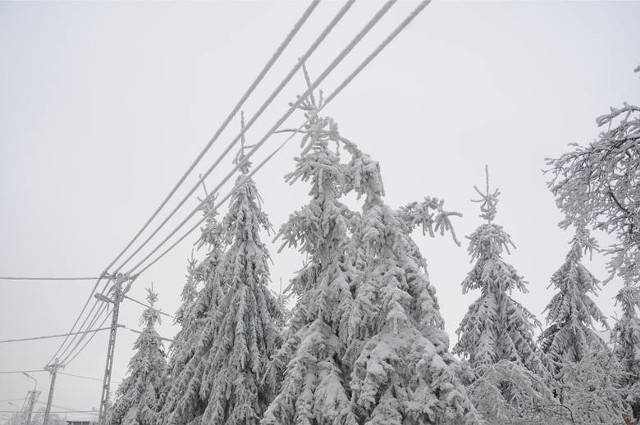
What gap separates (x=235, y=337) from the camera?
1367 cm

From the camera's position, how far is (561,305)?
18.4 meters

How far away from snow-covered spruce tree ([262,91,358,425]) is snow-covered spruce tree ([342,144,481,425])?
48 centimetres

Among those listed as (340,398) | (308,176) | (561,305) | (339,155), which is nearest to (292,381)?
(340,398)

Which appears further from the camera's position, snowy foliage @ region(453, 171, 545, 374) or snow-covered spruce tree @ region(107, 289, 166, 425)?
snow-covered spruce tree @ region(107, 289, 166, 425)

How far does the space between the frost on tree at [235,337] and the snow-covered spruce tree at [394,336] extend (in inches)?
210

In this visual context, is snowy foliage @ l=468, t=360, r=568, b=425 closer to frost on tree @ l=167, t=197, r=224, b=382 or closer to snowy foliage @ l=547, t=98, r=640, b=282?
snowy foliage @ l=547, t=98, r=640, b=282

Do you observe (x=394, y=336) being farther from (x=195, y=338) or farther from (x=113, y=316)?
(x=113, y=316)

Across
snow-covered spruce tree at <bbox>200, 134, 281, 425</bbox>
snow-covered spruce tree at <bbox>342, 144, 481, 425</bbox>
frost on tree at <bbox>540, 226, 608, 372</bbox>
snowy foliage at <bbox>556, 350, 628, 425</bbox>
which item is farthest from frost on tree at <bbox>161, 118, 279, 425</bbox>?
frost on tree at <bbox>540, 226, 608, 372</bbox>

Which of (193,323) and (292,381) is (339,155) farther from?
(193,323)

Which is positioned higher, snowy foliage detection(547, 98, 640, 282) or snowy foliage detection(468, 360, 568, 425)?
snowy foliage detection(547, 98, 640, 282)

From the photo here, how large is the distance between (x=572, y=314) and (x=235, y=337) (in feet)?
45.8

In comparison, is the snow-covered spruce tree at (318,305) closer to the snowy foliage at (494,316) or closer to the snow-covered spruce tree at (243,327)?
the snow-covered spruce tree at (243,327)

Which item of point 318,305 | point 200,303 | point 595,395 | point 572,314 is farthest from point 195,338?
point 572,314

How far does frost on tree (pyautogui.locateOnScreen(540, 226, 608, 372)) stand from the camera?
58.5ft
